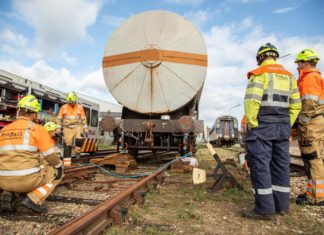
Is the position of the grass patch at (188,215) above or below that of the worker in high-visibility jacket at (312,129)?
below

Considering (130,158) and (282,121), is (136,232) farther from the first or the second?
(130,158)

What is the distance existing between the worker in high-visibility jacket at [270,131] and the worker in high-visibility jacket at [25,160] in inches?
85.0

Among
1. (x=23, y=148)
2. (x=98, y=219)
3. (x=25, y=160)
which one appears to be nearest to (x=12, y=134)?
(x=23, y=148)

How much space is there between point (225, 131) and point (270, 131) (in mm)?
23297

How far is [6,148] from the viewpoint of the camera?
2.69 metres

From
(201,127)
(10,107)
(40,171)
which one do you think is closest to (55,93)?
(10,107)

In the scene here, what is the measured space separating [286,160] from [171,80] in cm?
318

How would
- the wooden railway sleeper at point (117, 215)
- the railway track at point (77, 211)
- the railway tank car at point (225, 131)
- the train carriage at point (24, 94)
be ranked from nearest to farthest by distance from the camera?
the railway track at point (77, 211) < the wooden railway sleeper at point (117, 215) < the train carriage at point (24, 94) < the railway tank car at point (225, 131)

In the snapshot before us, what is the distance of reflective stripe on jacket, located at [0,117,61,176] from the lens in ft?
8.76

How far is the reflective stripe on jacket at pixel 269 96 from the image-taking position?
2.90m

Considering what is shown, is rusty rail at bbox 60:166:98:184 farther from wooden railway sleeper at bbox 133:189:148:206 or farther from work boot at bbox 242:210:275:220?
work boot at bbox 242:210:275:220

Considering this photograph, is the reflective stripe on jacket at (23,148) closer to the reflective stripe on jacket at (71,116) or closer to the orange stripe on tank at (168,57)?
the orange stripe on tank at (168,57)

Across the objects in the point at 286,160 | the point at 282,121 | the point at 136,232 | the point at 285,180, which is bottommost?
the point at 136,232

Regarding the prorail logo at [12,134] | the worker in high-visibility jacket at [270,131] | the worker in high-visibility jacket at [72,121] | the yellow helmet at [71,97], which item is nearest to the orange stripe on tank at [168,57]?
the yellow helmet at [71,97]
